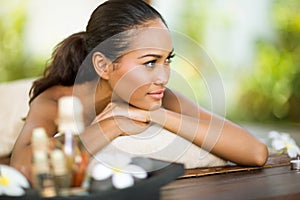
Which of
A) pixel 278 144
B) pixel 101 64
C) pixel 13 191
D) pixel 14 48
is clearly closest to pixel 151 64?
pixel 101 64

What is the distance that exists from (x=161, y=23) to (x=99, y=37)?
19 cm

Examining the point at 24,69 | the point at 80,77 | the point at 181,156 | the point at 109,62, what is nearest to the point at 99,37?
the point at 109,62

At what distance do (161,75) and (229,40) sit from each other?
3035 mm

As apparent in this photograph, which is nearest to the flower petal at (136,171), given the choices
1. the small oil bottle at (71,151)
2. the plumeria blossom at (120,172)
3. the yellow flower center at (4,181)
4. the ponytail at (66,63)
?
the plumeria blossom at (120,172)

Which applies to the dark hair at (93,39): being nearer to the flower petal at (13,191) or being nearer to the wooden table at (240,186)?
the wooden table at (240,186)

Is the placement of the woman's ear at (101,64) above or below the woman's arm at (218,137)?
above

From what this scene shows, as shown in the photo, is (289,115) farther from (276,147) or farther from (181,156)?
A: (181,156)

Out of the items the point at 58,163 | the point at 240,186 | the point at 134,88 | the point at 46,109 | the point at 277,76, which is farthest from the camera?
the point at 277,76

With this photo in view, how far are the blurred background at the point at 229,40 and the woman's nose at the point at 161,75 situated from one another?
8.24ft

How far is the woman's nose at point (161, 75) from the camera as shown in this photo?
144 cm

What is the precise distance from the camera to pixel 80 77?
1858mm

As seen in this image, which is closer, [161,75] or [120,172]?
[120,172]

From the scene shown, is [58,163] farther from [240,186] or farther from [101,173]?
[240,186]

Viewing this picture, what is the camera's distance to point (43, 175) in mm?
962
